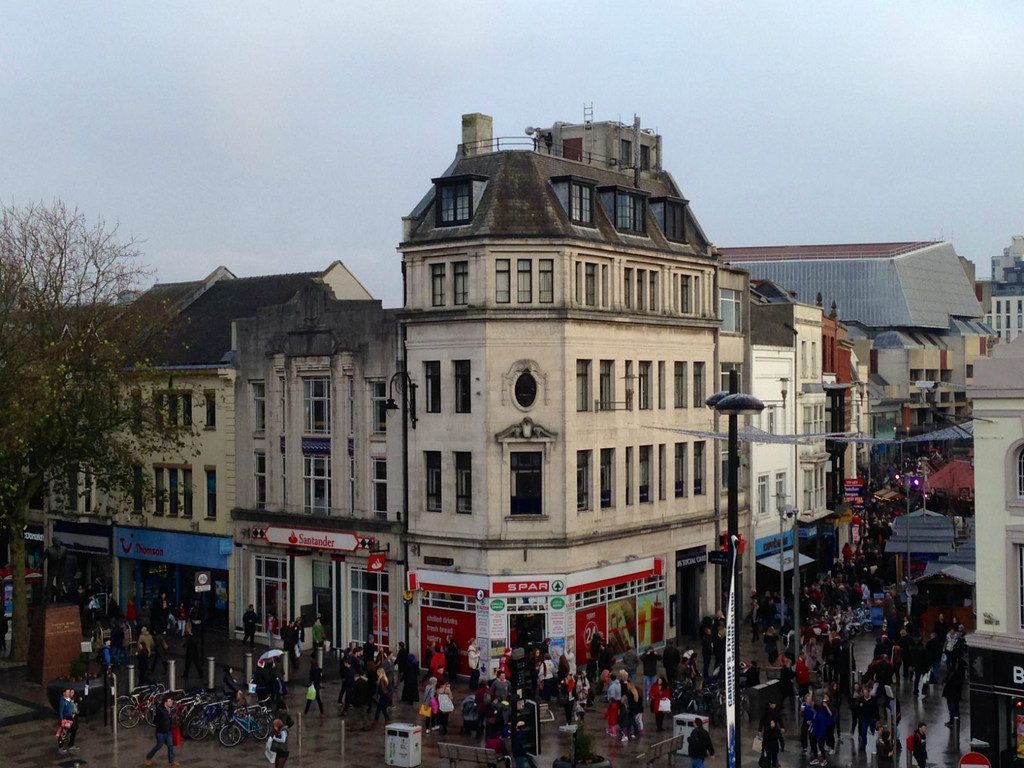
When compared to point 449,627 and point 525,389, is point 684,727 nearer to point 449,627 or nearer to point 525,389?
point 449,627

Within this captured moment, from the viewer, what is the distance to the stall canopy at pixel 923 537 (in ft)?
163

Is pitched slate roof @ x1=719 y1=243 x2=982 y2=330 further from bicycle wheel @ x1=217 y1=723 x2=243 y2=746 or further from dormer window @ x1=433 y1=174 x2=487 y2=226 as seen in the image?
bicycle wheel @ x1=217 y1=723 x2=243 y2=746

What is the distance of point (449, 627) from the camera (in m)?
40.0

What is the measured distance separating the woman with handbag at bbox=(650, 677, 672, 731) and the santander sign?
1332cm

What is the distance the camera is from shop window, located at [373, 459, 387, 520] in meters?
42.6

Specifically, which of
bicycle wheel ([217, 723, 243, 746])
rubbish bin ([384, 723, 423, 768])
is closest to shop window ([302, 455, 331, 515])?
bicycle wheel ([217, 723, 243, 746])

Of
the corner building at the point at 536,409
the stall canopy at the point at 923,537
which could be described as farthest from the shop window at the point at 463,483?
the stall canopy at the point at 923,537

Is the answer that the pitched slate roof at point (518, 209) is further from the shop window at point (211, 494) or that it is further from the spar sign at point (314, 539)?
the shop window at point (211, 494)

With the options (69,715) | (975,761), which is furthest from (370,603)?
(975,761)

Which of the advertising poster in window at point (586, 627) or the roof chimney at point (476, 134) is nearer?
the advertising poster in window at point (586, 627)

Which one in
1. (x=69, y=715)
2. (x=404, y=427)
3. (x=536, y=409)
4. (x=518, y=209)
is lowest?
(x=69, y=715)

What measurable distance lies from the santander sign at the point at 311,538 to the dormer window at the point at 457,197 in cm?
1143

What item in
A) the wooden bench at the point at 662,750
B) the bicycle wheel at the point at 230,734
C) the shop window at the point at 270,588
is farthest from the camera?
the shop window at the point at 270,588

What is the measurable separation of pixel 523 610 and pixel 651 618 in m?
6.98
